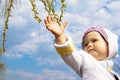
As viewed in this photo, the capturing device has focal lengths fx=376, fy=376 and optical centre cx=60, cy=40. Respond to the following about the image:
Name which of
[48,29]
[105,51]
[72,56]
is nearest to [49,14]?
[48,29]

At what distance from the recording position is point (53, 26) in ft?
11.1

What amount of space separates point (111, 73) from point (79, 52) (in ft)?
1.22

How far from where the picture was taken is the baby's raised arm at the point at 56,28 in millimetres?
3355

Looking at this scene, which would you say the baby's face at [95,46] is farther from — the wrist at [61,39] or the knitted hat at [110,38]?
the wrist at [61,39]

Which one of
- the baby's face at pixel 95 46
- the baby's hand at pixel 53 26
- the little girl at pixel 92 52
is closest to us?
the baby's hand at pixel 53 26

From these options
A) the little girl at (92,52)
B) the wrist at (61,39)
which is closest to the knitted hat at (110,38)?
the little girl at (92,52)

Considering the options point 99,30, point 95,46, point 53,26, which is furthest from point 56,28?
point 99,30

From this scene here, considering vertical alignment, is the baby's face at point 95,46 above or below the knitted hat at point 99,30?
below

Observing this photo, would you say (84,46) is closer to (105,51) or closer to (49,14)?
(105,51)

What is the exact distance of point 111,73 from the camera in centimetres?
362

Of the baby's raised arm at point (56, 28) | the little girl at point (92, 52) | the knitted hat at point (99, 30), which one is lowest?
the little girl at point (92, 52)

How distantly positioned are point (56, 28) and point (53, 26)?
3cm

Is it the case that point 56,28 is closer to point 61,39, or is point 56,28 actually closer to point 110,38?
point 61,39

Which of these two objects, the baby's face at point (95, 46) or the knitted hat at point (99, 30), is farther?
the knitted hat at point (99, 30)
